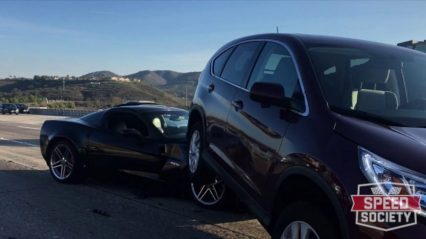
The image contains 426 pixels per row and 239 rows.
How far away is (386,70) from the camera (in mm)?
4496

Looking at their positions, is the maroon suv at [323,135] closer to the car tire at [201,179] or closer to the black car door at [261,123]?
the black car door at [261,123]

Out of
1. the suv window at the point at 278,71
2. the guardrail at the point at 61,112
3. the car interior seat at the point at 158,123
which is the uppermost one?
the suv window at the point at 278,71

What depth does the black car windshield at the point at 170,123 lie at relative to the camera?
26.3 feet

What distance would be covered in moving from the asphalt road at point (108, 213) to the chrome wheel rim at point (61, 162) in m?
0.19

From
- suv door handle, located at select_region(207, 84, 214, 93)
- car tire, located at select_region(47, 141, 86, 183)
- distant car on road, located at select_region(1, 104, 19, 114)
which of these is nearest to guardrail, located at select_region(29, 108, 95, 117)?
distant car on road, located at select_region(1, 104, 19, 114)

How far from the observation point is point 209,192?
22.9ft

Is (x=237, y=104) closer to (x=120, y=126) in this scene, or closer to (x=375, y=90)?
(x=375, y=90)

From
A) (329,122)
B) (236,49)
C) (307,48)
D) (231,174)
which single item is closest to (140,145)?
(236,49)

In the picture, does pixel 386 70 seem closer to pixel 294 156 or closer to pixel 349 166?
pixel 294 156

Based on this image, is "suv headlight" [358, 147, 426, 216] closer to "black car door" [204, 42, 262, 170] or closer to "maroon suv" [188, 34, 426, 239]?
"maroon suv" [188, 34, 426, 239]

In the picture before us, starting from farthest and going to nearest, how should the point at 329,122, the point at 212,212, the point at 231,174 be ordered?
the point at 212,212, the point at 231,174, the point at 329,122

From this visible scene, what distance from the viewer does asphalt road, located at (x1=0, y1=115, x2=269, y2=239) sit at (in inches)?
232

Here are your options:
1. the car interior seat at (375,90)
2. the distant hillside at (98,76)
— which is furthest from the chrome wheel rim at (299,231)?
the distant hillside at (98,76)

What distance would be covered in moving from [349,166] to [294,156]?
0.60 meters
